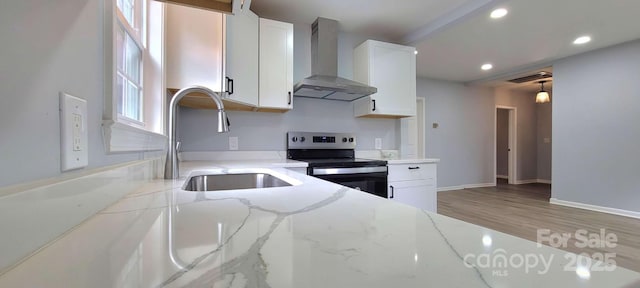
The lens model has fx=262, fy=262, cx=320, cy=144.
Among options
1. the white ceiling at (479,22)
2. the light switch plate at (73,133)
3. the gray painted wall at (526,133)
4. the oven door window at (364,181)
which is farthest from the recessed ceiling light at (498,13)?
the gray painted wall at (526,133)

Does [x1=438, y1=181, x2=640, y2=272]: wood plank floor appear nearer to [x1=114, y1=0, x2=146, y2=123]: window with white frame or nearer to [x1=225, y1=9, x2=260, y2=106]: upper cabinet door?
[x1=225, y1=9, x2=260, y2=106]: upper cabinet door

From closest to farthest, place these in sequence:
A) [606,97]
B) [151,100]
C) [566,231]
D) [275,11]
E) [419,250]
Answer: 1. [419,250]
2. [151,100]
3. [275,11]
4. [566,231]
5. [606,97]

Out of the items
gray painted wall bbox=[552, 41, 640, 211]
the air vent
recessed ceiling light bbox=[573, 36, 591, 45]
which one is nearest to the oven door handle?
recessed ceiling light bbox=[573, 36, 591, 45]

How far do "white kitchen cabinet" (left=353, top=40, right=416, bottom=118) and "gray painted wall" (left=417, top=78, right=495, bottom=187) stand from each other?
2.08 meters

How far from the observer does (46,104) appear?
429 mm

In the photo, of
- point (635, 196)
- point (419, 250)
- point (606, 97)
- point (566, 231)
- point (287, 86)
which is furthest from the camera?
point (606, 97)

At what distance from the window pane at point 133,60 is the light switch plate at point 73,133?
0.81 meters

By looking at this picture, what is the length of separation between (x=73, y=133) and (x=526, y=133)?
25.2 ft

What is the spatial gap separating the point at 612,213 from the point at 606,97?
1512mm

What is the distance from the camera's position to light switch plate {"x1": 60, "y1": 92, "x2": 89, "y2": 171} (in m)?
0.47

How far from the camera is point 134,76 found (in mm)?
1334

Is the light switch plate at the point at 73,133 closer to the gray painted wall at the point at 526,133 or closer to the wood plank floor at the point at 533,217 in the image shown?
the wood plank floor at the point at 533,217

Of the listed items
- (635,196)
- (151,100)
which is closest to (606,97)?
(635,196)

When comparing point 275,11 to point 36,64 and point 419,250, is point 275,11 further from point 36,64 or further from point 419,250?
point 419,250
